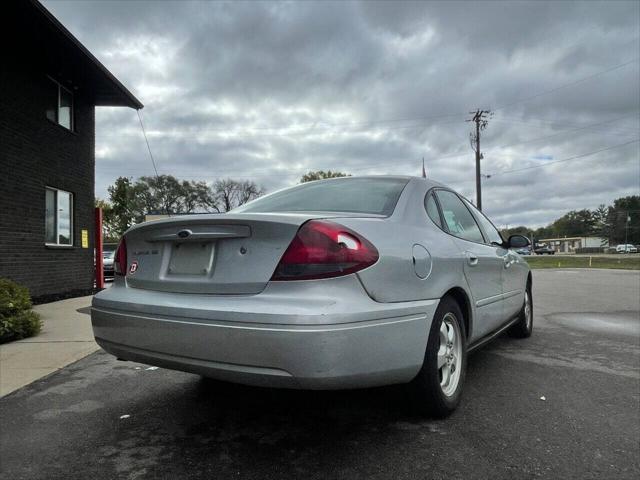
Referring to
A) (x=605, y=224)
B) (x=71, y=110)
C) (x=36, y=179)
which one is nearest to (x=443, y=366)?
(x=36, y=179)

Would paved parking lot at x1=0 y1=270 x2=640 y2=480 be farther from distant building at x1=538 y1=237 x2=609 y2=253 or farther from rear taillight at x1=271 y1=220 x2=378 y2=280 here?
distant building at x1=538 y1=237 x2=609 y2=253

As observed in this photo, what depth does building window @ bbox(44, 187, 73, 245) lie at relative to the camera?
9.71 meters

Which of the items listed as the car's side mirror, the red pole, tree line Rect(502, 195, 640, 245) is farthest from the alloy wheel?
tree line Rect(502, 195, 640, 245)

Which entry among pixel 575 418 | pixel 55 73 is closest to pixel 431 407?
pixel 575 418

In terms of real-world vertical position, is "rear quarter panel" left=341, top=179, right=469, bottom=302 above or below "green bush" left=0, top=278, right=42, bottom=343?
above

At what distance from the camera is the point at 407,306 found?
95.3 inches

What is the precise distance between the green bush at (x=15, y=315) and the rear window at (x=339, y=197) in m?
3.68

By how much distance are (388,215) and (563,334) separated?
4.17 meters

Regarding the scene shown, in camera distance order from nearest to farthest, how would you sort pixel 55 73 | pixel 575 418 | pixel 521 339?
pixel 575 418 → pixel 521 339 → pixel 55 73

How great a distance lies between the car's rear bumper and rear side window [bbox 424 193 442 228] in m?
0.80

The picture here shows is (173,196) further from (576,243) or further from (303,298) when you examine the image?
(576,243)

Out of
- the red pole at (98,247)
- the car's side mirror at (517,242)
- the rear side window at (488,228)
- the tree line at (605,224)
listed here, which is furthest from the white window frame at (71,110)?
the tree line at (605,224)

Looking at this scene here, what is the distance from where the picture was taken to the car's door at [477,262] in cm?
334

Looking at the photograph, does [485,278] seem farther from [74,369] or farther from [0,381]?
[0,381]
